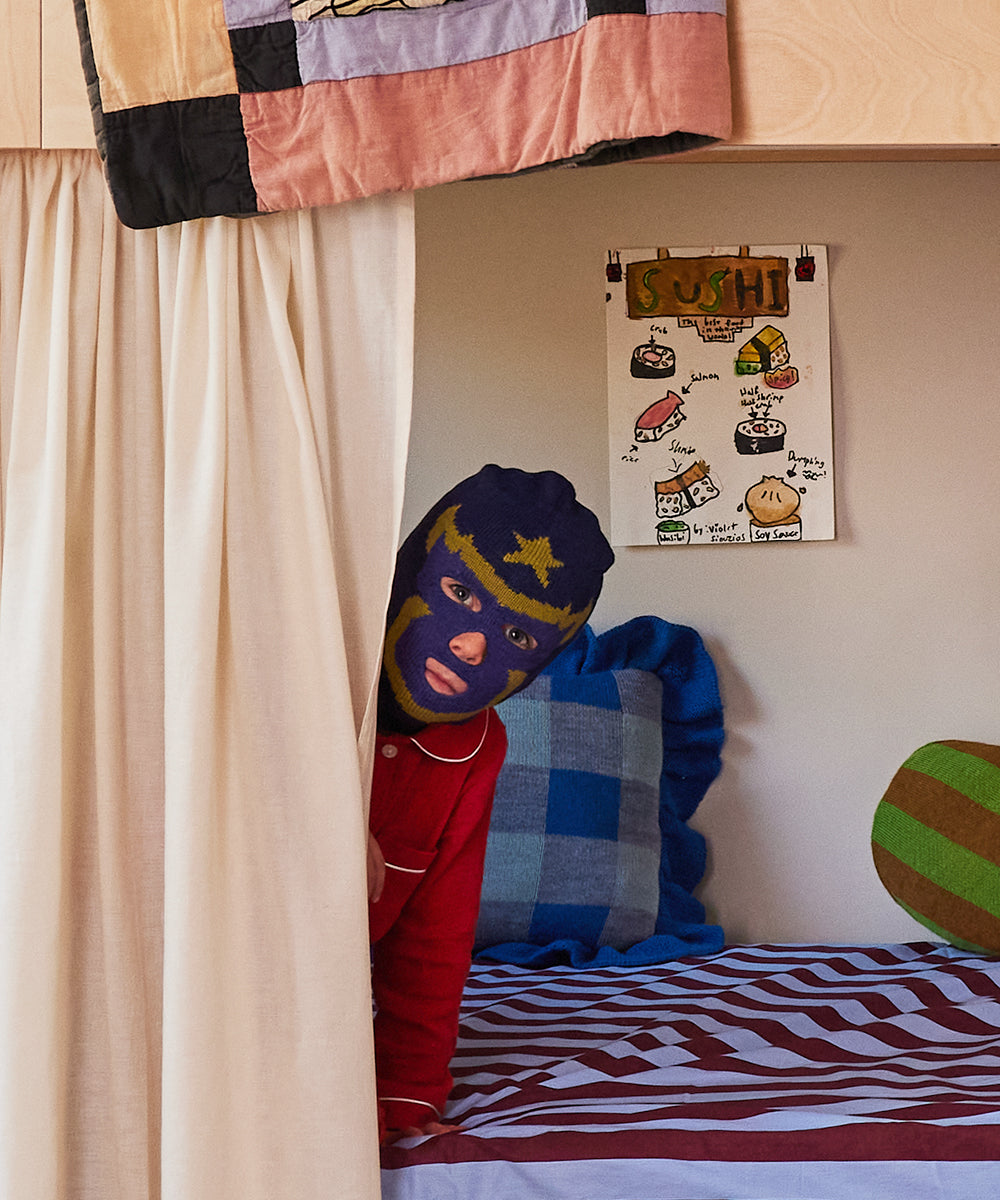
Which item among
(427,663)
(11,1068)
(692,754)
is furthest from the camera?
(692,754)

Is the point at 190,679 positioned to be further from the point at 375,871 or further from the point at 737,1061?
the point at 737,1061

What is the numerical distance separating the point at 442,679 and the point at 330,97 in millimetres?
643

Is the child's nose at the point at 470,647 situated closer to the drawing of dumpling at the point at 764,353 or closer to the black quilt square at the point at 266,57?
the black quilt square at the point at 266,57

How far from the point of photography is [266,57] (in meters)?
1.24

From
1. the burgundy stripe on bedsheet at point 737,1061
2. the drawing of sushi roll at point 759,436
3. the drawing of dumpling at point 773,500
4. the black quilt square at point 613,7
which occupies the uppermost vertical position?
the black quilt square at point 613,7

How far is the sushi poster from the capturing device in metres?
2.52

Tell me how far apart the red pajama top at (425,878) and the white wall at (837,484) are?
1.06 m

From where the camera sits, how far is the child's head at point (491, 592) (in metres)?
1.43

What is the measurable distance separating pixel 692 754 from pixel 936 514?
2.31 feet

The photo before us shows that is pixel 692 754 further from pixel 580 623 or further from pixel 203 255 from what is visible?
pixel 203 255

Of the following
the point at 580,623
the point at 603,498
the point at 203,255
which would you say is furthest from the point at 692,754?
the point at 203,255

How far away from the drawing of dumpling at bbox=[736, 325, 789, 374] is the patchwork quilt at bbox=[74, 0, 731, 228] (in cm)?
133

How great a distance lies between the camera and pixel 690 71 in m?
1.20

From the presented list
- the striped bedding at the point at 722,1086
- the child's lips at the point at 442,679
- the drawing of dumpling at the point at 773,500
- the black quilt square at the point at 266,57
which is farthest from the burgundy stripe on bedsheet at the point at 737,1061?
the black quilt square at the point at 266,57
